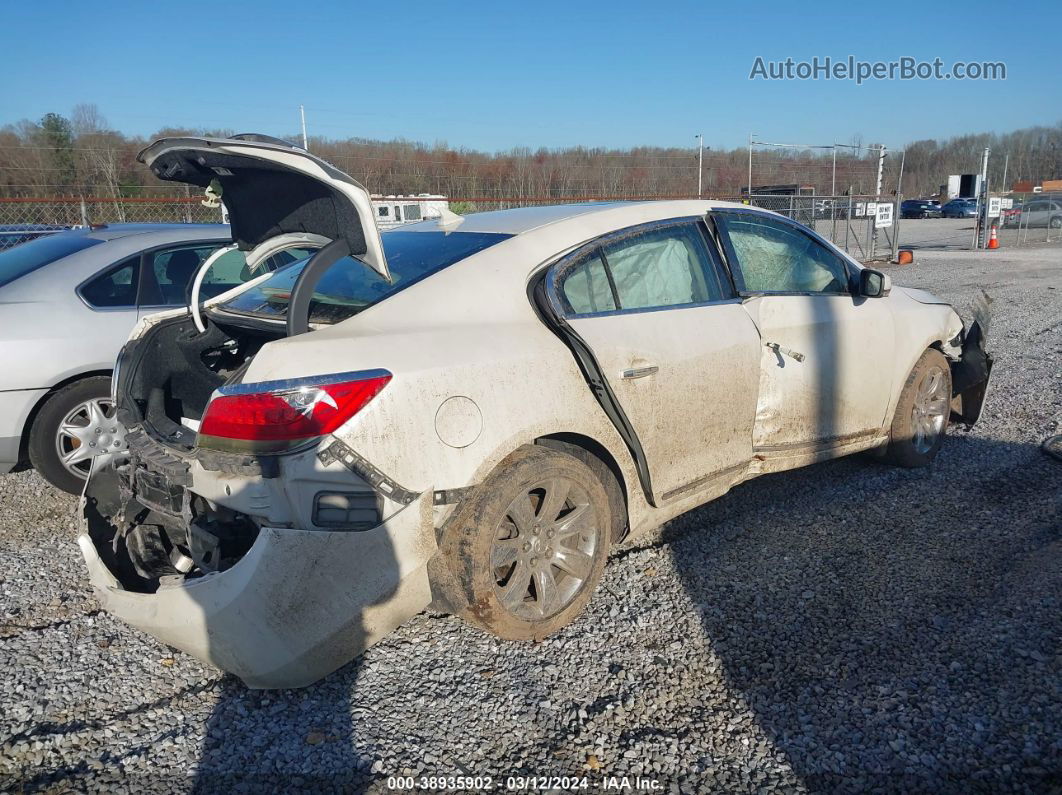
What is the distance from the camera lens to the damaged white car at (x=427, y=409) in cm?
265

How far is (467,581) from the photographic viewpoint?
296cm

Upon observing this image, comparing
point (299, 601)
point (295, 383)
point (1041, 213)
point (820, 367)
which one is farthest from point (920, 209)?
point (299, 601)

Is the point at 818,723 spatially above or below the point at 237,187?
below

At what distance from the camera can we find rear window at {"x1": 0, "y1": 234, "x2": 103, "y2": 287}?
16.3 ft

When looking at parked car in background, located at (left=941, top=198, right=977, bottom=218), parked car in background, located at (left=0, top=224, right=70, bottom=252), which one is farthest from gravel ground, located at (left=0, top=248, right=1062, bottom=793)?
parked car in background, located at (left=941, top=198, right=977, bottom=218)

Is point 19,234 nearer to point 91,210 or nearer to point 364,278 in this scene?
point 91,210

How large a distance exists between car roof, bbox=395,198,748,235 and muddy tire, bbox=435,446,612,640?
1075 mm

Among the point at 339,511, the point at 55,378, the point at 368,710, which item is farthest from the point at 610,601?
the point at 55,378

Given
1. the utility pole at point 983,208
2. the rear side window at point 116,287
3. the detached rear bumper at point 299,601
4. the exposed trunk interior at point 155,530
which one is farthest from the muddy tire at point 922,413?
the utility pole at point 983,208

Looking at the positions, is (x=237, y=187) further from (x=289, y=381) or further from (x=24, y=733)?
(x=24, y=733)

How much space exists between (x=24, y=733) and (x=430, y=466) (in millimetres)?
1635

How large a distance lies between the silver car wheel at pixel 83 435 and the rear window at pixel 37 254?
88 cm

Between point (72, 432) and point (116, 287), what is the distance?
0.94m

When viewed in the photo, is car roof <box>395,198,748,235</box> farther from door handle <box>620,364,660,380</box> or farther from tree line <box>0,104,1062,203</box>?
tree line <box>0,104,1062,203</box>
